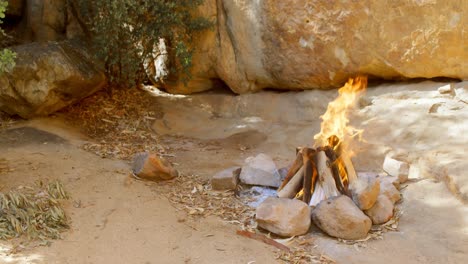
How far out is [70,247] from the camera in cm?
392

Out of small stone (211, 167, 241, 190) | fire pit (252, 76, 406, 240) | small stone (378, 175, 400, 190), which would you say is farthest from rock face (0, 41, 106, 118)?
small stone (378, 175, 400, 190)

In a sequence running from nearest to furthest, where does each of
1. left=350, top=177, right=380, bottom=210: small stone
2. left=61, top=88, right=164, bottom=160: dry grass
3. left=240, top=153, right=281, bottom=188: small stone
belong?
left=350, top=177, right=380, bottom=210: small stone < left=240, top=153, right=281, bottom=188: small stone < left=61, top=88, right=164, bottom=160: dry grass

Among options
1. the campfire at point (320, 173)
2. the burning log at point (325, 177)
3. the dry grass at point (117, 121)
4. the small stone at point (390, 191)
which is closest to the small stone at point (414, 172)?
the small stone at point (390, 191)

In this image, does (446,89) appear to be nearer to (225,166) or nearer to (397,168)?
(397,168)

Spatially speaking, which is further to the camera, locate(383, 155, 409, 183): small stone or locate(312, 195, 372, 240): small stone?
locate(383, 155, 409, 183): small stone

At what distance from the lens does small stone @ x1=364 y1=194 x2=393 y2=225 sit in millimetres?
4387

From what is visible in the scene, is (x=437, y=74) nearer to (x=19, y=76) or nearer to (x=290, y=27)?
(x=290, y=27)

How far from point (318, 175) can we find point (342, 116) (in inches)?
39.7

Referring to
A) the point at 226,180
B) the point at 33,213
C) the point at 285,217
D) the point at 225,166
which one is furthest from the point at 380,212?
the point at 33,213

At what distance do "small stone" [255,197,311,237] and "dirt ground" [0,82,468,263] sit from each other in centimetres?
14

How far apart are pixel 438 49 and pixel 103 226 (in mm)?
4393

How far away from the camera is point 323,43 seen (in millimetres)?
6938

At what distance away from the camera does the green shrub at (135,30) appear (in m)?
6.98

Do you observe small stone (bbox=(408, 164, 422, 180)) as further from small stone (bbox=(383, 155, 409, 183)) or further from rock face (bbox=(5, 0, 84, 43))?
rock face (bbox=(5, 0, 84, 43))
